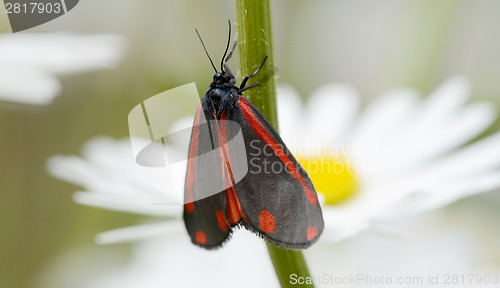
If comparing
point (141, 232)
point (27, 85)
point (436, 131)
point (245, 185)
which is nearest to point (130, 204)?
point (141, 232)

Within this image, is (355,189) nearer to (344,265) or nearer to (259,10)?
(344,265)

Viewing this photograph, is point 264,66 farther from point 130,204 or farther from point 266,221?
point 130,204

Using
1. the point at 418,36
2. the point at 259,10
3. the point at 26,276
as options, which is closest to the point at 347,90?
the point at 418,36

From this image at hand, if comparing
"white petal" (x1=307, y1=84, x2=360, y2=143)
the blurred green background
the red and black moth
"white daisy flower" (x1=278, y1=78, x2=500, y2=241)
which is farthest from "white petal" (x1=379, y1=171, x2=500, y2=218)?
"white petal" (x1=307, y1=84, x2=360, y2=143)

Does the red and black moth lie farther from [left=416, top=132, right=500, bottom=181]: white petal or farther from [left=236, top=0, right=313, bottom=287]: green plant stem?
[left=416, top=132, right=500, bottom=181]: white petal

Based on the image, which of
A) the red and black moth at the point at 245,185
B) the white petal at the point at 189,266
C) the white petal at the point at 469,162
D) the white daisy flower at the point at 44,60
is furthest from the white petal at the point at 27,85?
the white petal at the point at 469,162
